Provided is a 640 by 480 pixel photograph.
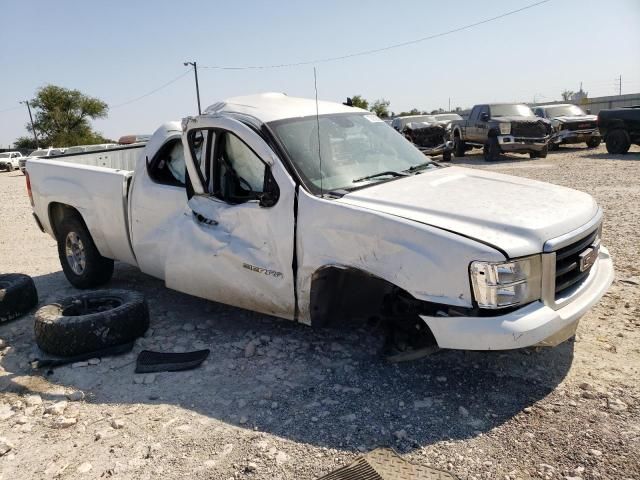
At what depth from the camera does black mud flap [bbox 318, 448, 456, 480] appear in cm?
275

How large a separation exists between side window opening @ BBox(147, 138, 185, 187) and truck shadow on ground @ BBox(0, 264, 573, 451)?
1.36 m

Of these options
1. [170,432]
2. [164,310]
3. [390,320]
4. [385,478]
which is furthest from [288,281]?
[164,310]

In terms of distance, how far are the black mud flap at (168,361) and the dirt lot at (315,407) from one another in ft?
0.28

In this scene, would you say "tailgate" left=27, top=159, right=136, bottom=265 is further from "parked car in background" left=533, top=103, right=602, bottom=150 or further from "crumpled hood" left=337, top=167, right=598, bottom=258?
"parked car in background" left=533, top=103, right=602, bottom=150

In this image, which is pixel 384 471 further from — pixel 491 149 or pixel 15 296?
pixel 491 149

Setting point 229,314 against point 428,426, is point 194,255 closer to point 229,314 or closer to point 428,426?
point 229,314

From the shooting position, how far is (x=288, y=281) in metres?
3.90

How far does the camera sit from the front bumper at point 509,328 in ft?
10.0

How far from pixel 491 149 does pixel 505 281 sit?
16457 millimetres

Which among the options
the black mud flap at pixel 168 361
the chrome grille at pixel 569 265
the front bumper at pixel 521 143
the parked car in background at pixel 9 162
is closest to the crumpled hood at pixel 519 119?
the front bumper at pixel 521 143

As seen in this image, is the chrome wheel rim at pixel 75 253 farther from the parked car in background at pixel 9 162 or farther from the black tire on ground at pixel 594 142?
the parked car in background at pixel 9 162

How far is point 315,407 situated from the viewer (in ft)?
11.3

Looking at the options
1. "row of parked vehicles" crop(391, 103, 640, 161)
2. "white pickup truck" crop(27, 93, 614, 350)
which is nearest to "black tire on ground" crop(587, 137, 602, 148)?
"row of parked vehicles" crop(391, 103, 640, 161)

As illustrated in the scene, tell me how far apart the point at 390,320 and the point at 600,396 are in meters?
1.34
